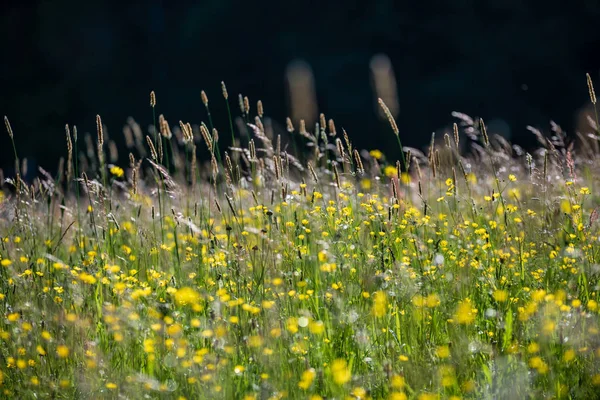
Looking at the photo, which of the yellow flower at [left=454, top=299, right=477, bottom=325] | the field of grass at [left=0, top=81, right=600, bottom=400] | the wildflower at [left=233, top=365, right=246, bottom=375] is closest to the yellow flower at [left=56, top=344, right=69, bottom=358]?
the field of grass at [left=0, top=81, right=600, bottom=400]

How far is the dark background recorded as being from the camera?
13766 mm

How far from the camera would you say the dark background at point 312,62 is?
13.8 meters

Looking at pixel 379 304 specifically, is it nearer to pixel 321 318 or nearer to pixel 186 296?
pixel 321 318

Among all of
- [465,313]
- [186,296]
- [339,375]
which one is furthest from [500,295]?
[186,296]

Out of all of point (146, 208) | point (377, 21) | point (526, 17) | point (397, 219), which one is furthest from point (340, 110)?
point (397, 219)

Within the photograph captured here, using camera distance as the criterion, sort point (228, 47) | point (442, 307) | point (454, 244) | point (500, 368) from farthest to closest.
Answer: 1. point (228, 47)
2. point (454, 244)
3. point (442, 307)
4. point (500, 368)

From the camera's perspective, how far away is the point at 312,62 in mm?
14617

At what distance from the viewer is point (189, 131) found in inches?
120

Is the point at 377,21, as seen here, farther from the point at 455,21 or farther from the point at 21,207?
the point at 21,207

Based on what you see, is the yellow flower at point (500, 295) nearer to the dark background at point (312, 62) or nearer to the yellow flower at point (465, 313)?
the yellow flower at point (465, 313)

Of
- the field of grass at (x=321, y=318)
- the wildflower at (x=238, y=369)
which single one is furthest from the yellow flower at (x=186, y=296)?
the wildflower at (x=238, y=369)

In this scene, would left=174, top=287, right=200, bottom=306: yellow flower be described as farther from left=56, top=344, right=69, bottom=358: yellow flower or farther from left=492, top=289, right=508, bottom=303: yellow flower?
left=492, top=289, right=508, bottom=303: yellow flower

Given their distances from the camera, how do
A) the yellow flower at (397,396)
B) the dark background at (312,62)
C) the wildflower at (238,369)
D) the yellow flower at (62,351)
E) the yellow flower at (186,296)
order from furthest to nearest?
1. the dark background at (312,62)
2. the yellow flower at (186,296)
3. the yellow flower at (62,351)
4. the wildflower at (238,369)
5. the yellow flower at (397,396)

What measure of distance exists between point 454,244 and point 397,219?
307mm
